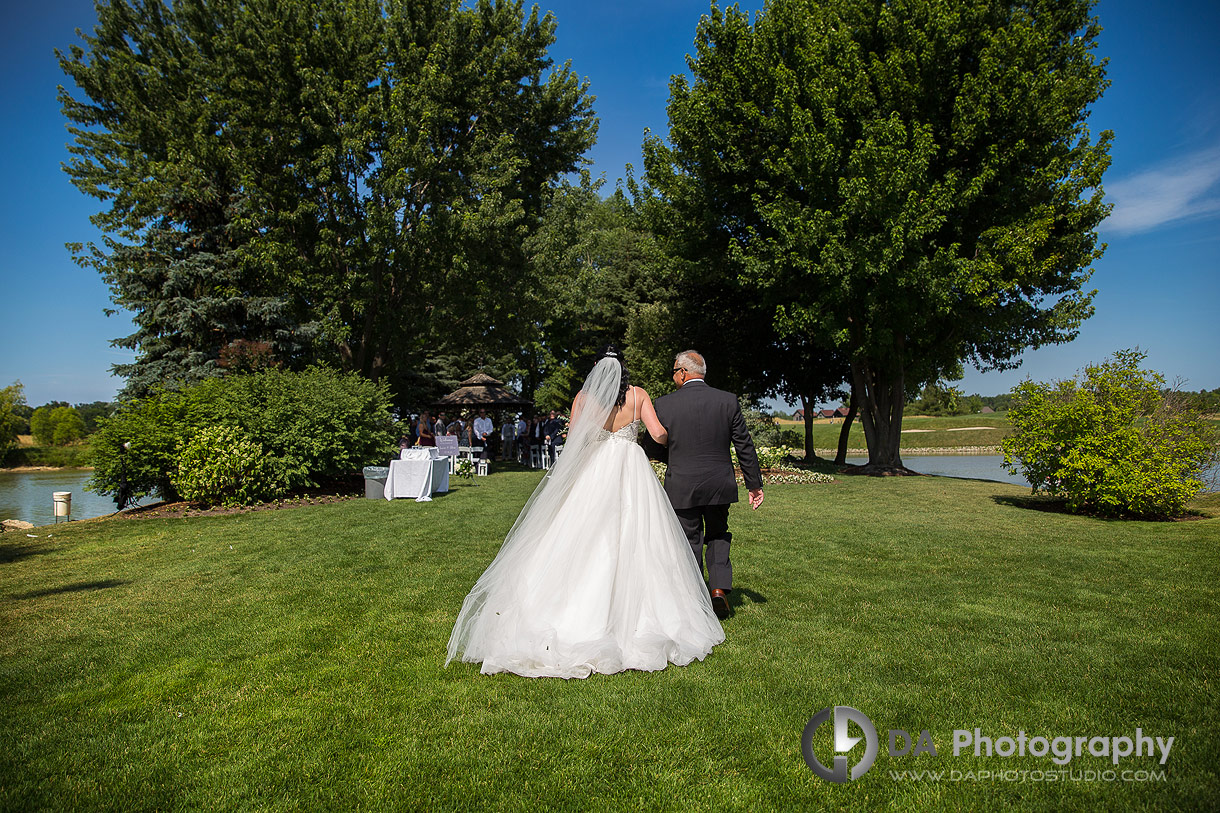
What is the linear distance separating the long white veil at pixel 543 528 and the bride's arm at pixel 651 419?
0.23 m

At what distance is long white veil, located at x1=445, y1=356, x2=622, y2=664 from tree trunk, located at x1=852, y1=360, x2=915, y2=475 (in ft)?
59.4

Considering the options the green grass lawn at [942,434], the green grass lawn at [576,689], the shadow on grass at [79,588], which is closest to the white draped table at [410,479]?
the green grass lawn at [576,689]

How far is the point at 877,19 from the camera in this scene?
60.7 ft

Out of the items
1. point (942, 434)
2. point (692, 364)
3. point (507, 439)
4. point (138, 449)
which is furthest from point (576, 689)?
point (942, 434)

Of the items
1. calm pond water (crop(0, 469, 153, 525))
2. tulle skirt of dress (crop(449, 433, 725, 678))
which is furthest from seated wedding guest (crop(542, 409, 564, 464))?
tulle skirt of dress (crop(449, 433, 725, 678))

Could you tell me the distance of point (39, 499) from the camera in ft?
A: 65.3

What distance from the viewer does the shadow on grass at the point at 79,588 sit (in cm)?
661

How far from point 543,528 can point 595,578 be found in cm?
60

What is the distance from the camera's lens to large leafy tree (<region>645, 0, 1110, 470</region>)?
16672mm

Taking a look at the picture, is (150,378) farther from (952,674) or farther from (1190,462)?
(1190,462)

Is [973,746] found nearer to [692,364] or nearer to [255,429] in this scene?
[692,364]

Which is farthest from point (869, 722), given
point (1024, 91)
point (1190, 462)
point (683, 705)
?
point (1024, 91)

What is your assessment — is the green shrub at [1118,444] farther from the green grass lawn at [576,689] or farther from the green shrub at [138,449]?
the green shrub at [138,449]

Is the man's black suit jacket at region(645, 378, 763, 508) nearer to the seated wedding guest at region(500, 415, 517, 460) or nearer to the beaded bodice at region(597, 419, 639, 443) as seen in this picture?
the beaded bodice at region(597, 419, 639, 443)
